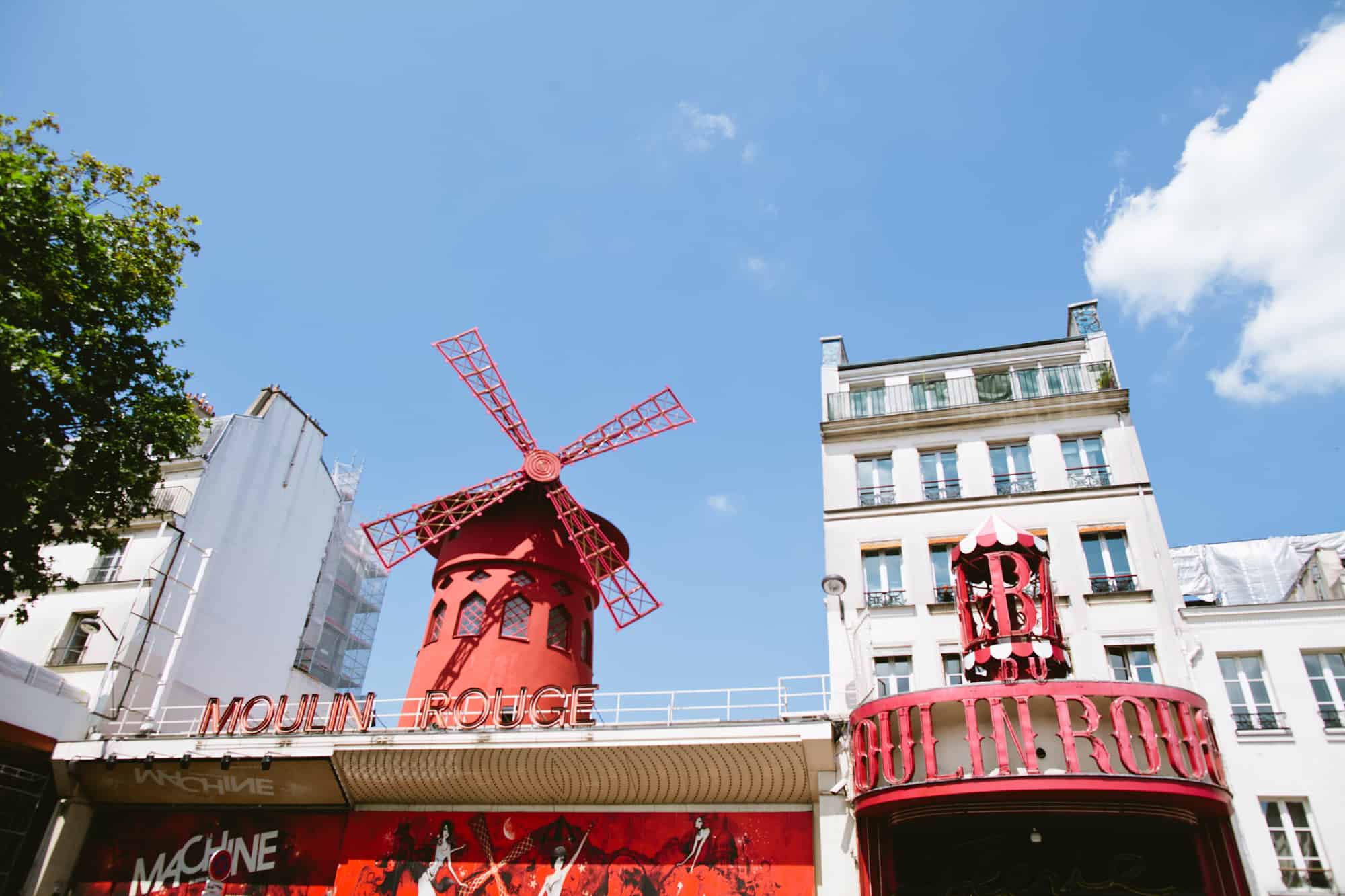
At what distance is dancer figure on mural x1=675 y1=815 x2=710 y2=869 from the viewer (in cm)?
1352

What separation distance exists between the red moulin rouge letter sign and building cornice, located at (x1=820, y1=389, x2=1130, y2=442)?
3.52 metres

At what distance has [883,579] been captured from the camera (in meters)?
14.9

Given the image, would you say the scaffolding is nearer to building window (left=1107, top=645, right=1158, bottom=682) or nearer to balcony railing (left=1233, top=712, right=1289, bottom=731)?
building window (left=1107, top=645, right=1158, bottom=682)

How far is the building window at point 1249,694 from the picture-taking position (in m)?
12.4

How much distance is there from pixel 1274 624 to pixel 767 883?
8076mm

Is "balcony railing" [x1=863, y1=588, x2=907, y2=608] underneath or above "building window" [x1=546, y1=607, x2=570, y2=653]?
underneath

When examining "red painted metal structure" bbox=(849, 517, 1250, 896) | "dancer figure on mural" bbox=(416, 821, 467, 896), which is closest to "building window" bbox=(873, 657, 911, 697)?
"red painted metal structure" bbox=(849, 517, 1250, 896)

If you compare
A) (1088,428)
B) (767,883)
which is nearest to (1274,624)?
(1088,428)

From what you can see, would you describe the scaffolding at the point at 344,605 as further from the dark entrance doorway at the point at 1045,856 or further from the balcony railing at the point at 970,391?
the dark entrance doorway at the point at 1045,856

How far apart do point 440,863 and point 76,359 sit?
9388 mm

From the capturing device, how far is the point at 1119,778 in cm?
1080

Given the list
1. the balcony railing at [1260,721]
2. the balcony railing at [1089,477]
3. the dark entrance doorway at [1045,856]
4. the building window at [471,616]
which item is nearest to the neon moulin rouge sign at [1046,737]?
the balcony railing at [1260,721]

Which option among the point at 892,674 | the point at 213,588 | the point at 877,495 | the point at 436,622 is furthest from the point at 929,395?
the point at 213,588

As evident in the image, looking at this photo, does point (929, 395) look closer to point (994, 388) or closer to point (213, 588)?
point (994, 388)
